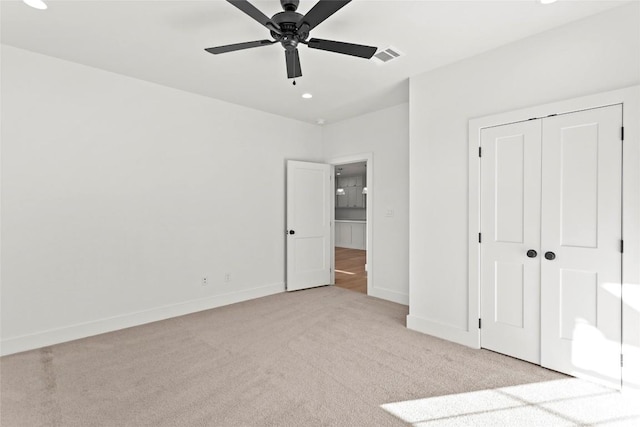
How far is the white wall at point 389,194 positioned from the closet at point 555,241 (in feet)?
5.03

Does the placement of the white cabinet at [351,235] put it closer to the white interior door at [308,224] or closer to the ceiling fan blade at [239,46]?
the white interior door at [308,224]

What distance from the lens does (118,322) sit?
3.48 metres

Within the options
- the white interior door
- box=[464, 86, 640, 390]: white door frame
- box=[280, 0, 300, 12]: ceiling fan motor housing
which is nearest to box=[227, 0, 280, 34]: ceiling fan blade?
box=[280, 0, 300, 12]: ceiling fan motor housing

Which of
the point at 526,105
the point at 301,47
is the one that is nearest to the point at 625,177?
the point at 526,105

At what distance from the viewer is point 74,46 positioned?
2.92m

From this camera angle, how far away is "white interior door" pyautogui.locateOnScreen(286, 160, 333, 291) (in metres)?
5.11

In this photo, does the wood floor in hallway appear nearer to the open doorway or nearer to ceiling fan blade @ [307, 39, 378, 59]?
the open doorway

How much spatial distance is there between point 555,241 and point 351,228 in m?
7.33

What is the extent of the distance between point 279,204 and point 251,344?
2.47m

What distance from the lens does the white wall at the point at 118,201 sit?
2975 millimetres

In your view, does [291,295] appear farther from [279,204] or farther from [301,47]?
[301,47]

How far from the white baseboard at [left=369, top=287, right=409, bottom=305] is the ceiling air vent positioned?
10.1 ft

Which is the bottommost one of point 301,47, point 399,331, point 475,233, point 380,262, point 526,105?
point 399,331

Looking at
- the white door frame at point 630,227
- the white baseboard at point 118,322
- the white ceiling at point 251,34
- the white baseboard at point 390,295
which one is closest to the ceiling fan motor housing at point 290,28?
the white ceiling at point 251,34
